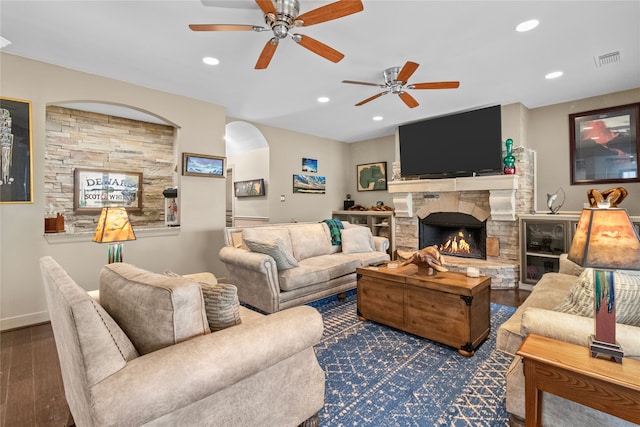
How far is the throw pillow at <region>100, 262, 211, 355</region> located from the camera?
1100 mm

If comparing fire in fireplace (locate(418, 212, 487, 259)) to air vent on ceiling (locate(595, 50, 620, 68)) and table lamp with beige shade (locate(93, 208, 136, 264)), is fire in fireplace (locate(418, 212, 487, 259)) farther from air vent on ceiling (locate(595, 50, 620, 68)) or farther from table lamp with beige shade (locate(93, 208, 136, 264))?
table lamp with beige shade (locate(93, 208, 136, 264))

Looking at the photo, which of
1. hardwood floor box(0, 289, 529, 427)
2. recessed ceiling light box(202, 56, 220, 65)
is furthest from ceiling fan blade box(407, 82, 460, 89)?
hardwood floor box(0, 289, 529, 427)

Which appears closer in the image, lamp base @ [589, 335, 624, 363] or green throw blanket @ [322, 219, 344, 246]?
lamp base @ [589, 335, 624, 363]

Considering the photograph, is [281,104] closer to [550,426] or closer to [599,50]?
[599,50]

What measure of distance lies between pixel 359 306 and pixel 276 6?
2679 mm

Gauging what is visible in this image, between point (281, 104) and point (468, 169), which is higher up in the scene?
point (281, 104)

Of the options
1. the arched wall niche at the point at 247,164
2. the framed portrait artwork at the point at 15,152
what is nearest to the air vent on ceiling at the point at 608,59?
the arched wall niche at the point at 247,164

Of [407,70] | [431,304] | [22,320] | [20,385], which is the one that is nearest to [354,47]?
[407,70]

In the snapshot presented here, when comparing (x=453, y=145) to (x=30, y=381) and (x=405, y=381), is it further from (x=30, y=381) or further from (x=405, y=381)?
(x=30, y=381)

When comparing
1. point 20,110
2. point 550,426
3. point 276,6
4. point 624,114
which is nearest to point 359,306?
point 550,426

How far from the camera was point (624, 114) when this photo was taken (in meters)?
3.76

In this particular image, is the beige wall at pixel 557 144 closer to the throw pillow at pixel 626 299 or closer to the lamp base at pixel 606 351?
the throw pillow at pixel 626 299

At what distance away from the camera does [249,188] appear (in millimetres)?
5996

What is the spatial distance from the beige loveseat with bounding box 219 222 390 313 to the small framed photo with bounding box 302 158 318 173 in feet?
6.82
